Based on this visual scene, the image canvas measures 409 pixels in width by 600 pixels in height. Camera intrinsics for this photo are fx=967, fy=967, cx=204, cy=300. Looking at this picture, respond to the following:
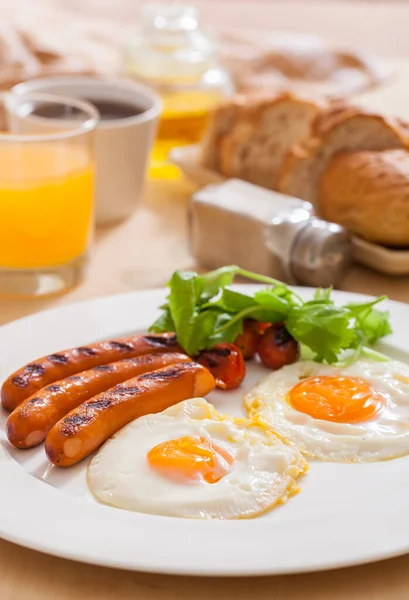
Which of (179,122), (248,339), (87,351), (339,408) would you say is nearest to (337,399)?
(339,408)

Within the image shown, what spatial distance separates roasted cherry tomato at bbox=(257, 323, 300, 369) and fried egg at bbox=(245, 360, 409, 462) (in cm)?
4

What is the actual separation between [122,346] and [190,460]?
0.47 meters

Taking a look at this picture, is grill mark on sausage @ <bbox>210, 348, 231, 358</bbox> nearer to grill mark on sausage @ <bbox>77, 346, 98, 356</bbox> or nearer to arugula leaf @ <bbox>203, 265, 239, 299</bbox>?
arugula leaf @ <bbox>203, 265, 239, 299</bbox>

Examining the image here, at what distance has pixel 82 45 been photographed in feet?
14.3

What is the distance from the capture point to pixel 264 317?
7.62ft

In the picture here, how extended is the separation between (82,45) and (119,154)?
54.0 inches

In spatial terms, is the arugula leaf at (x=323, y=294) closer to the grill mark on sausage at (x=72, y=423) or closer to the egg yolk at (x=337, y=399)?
the egg yolk at (x=337, y=399)

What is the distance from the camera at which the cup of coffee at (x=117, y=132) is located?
318 cm

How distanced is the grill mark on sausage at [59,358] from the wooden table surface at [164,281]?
1.59ft

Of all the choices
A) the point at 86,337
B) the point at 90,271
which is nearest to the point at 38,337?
the point at 86,337

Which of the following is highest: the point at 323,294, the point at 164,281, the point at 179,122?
the point at 323,294

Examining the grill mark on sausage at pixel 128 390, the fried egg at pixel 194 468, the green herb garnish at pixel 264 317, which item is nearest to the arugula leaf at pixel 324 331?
the green herb garnish at pixel 264 317

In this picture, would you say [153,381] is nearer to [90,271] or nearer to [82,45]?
[90,271]

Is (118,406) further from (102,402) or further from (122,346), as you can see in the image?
(122,346)
